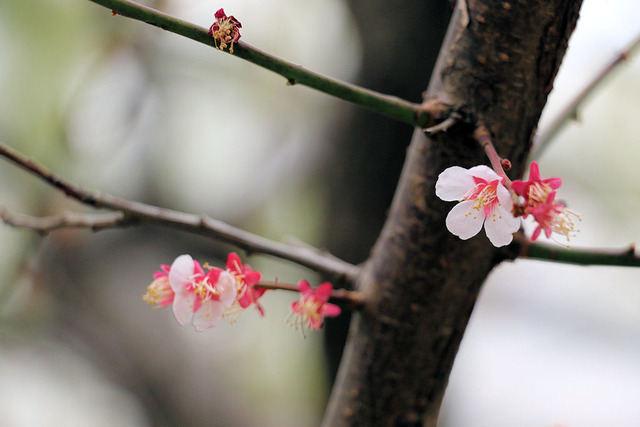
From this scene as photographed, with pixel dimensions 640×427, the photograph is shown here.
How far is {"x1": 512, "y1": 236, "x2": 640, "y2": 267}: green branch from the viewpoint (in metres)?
0.28

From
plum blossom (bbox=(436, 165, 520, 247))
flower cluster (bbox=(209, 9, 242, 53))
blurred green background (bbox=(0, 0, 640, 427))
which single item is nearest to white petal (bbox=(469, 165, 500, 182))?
plum blossom (bbox=(436, 165, 520, 247))

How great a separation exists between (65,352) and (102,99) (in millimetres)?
557

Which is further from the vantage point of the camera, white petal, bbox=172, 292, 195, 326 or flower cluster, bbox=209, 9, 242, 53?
white petal, bbox=172, 292, 195, 326

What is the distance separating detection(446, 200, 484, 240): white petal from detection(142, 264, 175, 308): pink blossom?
0.61 ft

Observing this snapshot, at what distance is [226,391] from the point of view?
116 centimetres

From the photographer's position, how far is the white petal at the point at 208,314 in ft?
0.96

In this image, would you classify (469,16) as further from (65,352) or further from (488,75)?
(65,352)

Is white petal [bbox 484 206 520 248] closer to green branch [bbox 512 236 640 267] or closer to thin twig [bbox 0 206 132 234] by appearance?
A: green branch [bbox 512 236 640 267]

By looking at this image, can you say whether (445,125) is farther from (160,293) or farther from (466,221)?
(160,293)

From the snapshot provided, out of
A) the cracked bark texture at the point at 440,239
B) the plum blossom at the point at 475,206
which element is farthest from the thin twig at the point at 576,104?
the plum blossom at the point at 475,206

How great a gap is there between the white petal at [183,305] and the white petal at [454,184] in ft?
0.54

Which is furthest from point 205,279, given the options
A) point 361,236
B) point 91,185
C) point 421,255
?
point 91,185

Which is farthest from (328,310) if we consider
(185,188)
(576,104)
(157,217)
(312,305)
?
(185,188)

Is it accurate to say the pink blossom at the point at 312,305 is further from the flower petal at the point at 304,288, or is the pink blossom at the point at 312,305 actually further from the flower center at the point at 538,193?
the flower center at the point at 538,193
